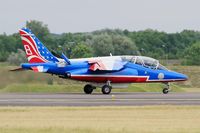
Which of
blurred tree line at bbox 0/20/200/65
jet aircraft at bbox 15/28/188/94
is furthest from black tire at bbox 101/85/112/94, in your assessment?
blurred tree line at bbox 0/20/200/65

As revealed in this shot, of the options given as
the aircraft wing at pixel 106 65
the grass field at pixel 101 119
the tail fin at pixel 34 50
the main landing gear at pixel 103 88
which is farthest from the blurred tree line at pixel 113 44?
the grass field at pixel 101 119

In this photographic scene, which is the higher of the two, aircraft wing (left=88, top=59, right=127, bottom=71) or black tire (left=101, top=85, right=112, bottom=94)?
aircraft wing (left=88, top=59, right=127, bottom=71)

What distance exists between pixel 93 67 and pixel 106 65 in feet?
3.22

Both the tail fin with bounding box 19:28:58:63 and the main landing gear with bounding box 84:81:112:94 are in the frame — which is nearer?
the main landing gear with bounding box 84:81:112:94

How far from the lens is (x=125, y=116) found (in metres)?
29.7

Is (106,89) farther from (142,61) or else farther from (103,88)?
(142,61)

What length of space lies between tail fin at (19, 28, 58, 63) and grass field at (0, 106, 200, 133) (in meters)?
18.2

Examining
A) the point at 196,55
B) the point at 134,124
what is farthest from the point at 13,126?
the point at 196,55

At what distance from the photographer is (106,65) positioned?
5209 centimetres

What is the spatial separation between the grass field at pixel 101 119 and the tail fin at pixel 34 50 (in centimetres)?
1817

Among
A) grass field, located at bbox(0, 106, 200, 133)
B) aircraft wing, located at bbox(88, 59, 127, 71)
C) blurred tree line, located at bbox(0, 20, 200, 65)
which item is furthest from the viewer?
blurred tree line, located at bbox(0, 20, 200, 65)

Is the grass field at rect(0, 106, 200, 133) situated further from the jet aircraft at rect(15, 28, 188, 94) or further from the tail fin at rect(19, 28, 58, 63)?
the tail fin at rect(19, 28, 58, 63)

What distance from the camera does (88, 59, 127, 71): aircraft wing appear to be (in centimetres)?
5188

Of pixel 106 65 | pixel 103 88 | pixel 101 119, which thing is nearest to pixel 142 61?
pixel 106 65
